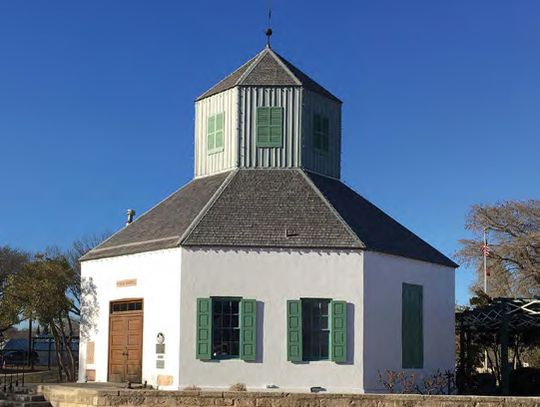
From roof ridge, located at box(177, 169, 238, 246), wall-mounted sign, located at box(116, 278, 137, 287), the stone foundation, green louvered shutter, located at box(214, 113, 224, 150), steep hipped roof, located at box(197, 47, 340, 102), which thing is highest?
steep hipped roof, located at box(197, 47, 340, 102)

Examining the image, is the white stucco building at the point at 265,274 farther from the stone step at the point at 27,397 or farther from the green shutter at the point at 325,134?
the stone step at the point at 27,397

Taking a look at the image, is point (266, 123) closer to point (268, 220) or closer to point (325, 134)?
point (325, 134)

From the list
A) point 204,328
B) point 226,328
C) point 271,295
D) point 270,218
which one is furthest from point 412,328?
point 204,328

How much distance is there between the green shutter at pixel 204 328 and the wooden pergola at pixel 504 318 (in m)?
9.45

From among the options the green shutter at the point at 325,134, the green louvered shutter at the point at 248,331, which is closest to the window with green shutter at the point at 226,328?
the green louvered shutter at the point at 248,331

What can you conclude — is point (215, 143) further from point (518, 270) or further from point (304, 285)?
point (518, 270)

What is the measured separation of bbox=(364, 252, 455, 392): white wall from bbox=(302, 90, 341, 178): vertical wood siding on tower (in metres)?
4.29

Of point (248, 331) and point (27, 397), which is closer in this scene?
point (248, 331)

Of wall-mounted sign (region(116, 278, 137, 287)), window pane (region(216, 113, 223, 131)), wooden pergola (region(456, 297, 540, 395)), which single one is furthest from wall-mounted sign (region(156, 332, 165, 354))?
wooden pergola (region(456, 297, 540, 395))

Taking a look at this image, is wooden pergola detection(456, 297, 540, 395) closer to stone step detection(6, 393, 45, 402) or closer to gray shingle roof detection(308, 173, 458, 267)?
gray shingle roof detection(308, 173, 458, 267)

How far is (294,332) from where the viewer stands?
22.5m

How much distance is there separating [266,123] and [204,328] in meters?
7.22

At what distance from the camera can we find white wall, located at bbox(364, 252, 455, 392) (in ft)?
76.0

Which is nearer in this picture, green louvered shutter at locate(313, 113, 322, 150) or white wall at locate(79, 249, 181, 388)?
white wall at locate(79, 249, 181, 388)
